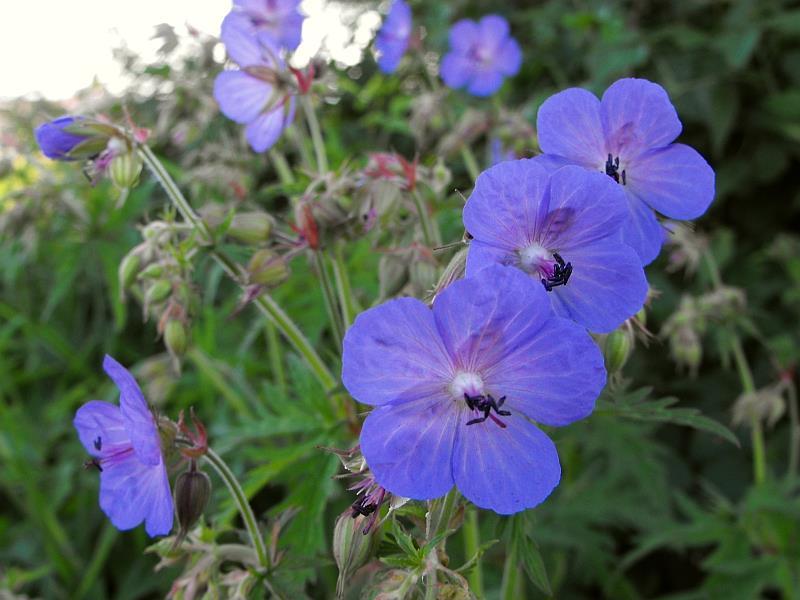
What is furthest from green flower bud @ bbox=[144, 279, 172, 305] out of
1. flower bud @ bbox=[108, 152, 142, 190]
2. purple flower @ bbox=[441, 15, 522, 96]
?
purple flower @ bbox=[441, 15, 522, 96]

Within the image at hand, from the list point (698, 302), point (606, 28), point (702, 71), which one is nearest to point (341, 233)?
point (698, 302)

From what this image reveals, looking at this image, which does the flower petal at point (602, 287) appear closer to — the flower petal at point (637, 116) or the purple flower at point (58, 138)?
the flower petal at point (637, 116)

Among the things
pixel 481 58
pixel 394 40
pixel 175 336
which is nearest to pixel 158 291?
pixel 175 336

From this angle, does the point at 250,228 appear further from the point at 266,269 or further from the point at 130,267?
the point at 130,267

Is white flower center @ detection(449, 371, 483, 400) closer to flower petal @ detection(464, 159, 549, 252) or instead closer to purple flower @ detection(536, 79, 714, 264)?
flower petal @ detection(464, 159, 549, 252)

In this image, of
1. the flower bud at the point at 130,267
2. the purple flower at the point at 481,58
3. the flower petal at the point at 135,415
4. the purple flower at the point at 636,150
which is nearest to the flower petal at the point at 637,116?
the purple flower at the point at 636,150
